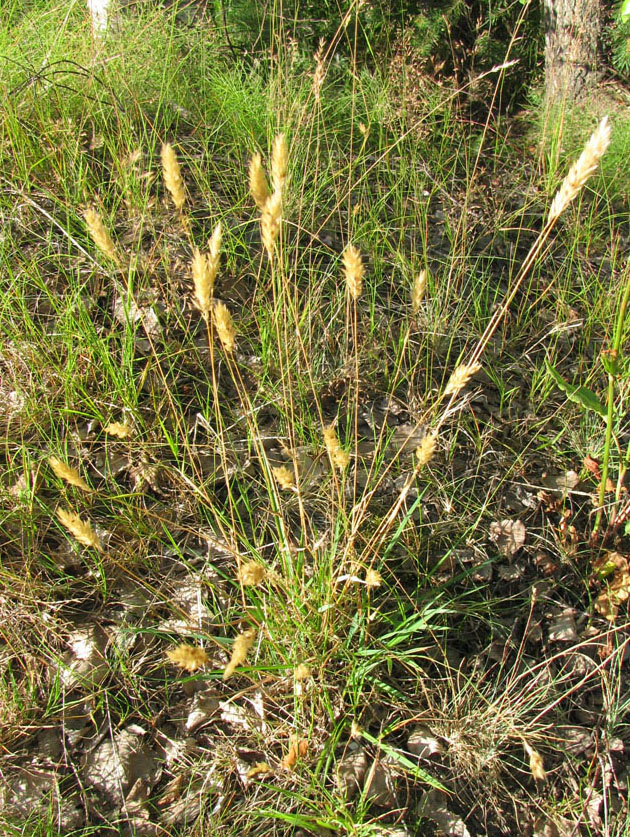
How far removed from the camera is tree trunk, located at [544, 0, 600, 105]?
2.91 metres

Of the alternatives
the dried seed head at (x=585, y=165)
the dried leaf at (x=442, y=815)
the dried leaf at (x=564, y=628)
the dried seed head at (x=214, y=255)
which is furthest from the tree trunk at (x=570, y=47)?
the dried leaf at (x=442, y=815)

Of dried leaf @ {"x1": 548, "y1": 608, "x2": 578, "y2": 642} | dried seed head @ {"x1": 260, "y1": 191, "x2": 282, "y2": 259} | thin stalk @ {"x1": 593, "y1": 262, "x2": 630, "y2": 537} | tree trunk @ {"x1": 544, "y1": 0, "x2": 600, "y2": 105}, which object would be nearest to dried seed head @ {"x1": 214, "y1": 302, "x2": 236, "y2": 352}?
dried seed head @ {"x1": 260, "y1": 191, "x2": 282, "y2": 259}

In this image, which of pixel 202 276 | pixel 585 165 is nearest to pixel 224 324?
pixel 202 276

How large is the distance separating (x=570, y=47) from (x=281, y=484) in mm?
2743

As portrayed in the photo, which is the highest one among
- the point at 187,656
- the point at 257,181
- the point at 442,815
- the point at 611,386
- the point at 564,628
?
the point at 257,181

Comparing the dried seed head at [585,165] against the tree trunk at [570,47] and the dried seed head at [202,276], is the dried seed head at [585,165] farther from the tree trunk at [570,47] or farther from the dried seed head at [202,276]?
the tree trunk at [570,47]

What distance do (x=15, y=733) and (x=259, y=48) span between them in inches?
125

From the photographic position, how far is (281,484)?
1429mm

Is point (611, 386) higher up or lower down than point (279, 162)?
lower down

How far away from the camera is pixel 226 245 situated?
7.57 ft

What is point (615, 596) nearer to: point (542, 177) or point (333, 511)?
point (333, 511)

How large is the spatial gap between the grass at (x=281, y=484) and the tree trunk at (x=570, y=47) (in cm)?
45

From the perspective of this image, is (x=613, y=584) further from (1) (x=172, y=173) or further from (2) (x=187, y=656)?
(1) (x=172, y=173)

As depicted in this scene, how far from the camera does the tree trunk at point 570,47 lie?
2914 millimetres
